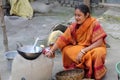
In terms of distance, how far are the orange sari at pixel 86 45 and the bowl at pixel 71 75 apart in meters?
0.13

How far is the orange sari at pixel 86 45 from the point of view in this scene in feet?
13.8

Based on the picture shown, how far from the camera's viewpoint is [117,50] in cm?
554

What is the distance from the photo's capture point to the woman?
4219 millimetres

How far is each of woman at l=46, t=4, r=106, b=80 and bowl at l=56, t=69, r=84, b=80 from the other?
0.42 ft

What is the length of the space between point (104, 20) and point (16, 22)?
2181 mm

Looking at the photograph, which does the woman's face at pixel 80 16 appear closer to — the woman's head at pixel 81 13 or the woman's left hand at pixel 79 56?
the woman's head at pixel 81 13

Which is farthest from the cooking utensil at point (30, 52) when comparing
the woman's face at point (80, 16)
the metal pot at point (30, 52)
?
the woman's face at point (80, 16)

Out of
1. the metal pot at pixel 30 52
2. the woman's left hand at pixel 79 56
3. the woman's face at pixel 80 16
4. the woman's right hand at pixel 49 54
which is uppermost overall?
the woman's face at pixel 80 16

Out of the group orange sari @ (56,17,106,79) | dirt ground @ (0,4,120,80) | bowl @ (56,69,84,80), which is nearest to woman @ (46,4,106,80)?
orange sari @ (56,17,106,79)

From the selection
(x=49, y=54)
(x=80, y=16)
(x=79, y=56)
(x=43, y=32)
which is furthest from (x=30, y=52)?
(x=43, y=32)

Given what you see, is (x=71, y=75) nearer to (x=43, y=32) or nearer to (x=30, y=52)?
(x=30, y=52)

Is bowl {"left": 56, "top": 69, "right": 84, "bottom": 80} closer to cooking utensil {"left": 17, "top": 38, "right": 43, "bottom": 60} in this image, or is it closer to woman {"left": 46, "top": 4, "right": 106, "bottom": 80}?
woman {"left": 46, "top": 4, "right": 106, "bottom": 80}

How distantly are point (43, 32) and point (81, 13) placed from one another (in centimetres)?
283

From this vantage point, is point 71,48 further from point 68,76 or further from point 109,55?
point 109,55
